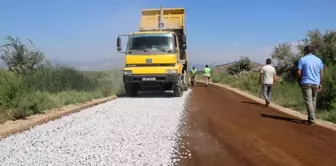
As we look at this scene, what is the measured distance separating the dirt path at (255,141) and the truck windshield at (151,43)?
6585 mm

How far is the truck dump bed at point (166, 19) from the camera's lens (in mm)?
20719

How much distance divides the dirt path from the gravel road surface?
0.48 meters

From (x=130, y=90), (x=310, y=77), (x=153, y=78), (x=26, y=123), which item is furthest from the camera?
(x=130, y=90)

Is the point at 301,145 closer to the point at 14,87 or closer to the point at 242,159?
the point at 242,159

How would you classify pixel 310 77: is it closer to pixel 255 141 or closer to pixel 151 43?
pixel 255 141

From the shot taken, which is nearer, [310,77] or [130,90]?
[310,77]

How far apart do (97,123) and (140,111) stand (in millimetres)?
2596

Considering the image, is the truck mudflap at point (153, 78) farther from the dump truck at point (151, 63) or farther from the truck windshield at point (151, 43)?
the truck windshield at point (151, 43)

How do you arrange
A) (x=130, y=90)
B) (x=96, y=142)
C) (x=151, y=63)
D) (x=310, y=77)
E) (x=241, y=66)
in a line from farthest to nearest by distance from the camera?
(x=241, y=66)
(x=130, y=90)
(x=151, y=63)
(x=310, y=77)
(x=96, y=142)

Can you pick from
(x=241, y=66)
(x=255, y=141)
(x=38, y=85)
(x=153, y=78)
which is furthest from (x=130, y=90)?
(x=241, y=66)

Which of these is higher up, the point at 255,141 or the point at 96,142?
the point at 96,142

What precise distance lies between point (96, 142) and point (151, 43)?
10.7 meters

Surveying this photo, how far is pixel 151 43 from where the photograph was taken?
1730 centimetres

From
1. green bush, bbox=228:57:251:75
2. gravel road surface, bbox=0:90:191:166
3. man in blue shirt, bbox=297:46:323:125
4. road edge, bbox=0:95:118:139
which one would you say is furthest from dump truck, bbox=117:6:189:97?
green bush, bbox=228:57:251:75
